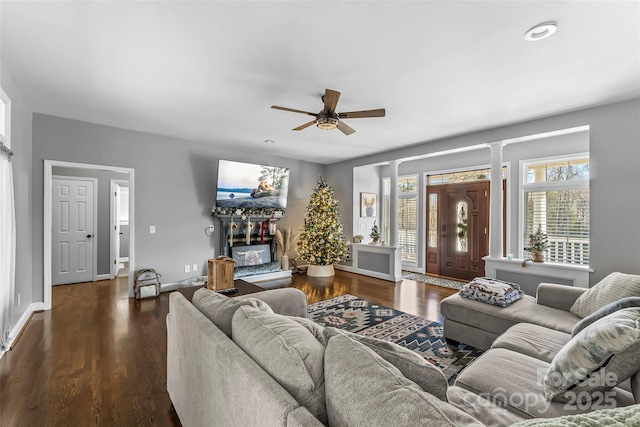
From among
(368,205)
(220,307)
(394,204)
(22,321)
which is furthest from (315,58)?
(368,205)

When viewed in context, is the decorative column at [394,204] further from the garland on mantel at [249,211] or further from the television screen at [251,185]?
the garland on mantel at [249,211]

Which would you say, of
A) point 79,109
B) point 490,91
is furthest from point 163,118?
point 490,91

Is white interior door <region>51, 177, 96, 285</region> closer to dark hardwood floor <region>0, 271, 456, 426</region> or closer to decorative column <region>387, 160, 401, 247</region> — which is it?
dark hardwood floor <region>0, 271, 456, 426</region>

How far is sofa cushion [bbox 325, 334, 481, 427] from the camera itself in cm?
67

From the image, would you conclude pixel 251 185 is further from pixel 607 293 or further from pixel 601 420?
pixel 601 420

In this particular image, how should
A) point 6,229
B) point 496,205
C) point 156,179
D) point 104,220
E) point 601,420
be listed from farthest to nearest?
point 104,220 < point 156,179 < point 496,205 < point 6,229 < point 601,420

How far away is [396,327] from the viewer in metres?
3.31

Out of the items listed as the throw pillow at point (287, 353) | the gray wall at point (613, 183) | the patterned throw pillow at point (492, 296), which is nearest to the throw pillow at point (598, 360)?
the throw pillow at point (287, 353)

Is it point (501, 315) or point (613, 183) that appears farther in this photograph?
point (613, 183)

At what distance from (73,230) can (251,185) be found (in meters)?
3.35

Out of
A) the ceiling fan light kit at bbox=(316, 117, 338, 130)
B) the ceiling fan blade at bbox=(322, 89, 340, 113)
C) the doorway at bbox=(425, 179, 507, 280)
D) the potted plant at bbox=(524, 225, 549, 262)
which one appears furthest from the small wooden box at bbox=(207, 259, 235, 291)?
the doorway at bbox=(425, 179, 507, 280)

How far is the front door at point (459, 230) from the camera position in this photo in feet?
18.1

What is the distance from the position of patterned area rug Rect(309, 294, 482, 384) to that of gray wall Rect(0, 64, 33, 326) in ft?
11.1

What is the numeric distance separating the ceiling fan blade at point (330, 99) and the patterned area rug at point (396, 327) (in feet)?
7.91
